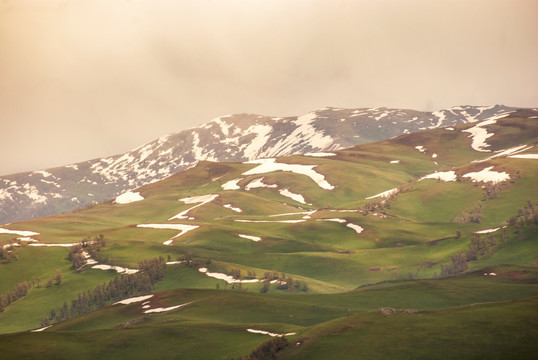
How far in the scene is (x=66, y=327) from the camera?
90.9m

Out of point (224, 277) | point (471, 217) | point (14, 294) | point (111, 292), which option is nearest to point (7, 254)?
point (14, 294)

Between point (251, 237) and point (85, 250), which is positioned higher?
point (251, 237)

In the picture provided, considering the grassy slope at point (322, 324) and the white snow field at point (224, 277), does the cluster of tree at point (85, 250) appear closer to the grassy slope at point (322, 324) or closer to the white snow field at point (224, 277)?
the white snow field at point (224, 277)

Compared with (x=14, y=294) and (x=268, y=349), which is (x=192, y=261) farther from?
(x=268, y=349)

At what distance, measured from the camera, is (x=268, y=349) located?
55094 mm

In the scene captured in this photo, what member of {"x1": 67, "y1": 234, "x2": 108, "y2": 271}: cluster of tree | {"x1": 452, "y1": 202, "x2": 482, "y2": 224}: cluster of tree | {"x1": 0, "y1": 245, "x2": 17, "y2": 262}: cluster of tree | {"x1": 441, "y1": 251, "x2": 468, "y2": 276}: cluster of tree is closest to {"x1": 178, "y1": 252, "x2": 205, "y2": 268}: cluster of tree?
{"x1": 67, "y1": 234, "x2": 108, "y2": 271}: cluster of tree

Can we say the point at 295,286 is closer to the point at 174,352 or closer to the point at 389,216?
the point at 174,352

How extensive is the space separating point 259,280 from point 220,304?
137 feet

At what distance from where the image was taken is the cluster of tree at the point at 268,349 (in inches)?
2124

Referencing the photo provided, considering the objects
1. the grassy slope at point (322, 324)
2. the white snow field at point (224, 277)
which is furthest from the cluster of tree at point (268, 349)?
the white snow field at point (224, 277)

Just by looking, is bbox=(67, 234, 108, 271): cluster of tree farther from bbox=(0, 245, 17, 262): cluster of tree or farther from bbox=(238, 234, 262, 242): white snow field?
bbox=(238, 234, 262, 242): white snow field

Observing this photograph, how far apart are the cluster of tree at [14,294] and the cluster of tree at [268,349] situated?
305 ft

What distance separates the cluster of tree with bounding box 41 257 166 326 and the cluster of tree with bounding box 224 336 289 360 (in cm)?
7319

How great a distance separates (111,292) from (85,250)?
37946mm
